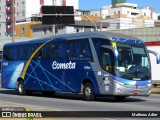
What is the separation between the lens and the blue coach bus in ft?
67.7

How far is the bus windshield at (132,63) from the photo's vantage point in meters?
20.6

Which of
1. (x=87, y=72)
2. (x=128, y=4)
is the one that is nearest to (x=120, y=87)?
(x=87, y=72)

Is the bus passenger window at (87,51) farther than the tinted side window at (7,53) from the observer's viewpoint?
No

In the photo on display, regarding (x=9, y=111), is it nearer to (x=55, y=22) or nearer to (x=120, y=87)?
(x=120, y=87)

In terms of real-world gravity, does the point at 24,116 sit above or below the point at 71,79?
above

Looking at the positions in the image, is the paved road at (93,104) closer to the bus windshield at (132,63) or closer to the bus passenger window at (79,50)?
the bus windshield at (132,63)

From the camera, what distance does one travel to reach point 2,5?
422 feet

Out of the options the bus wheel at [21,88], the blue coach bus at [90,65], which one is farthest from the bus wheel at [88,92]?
the bus wheel at [21,88]

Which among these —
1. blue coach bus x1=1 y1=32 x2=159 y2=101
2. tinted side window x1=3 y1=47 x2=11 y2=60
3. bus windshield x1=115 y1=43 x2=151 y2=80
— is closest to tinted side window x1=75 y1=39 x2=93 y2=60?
blue coach bus x1=1 y1=32 x2=159 y2=101

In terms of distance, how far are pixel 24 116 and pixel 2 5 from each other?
124 metres

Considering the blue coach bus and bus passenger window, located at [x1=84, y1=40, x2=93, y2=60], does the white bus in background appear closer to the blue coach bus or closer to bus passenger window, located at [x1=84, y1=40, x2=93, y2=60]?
the blue coach bus

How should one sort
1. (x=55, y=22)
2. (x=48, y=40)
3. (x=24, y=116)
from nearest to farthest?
(x=24, y=116)
(x=48, y=40)
(x=55, y=22)

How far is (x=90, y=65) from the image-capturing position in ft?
70.9

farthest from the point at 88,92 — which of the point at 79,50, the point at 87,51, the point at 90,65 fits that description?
the point at 79,50
